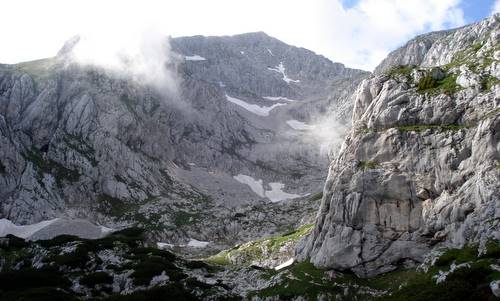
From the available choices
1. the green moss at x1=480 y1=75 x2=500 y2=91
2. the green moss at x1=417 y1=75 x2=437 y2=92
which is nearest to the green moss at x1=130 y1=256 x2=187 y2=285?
the green moss at x1=417 y1=75 x2=437 y2=92

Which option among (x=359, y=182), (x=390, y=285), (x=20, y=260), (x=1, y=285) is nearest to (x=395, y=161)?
(x=359, y=182)

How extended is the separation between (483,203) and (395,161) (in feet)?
62.4

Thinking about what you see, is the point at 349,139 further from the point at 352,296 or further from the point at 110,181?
the point at 110,181

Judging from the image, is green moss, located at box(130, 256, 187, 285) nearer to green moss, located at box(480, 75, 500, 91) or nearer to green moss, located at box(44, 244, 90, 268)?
green moss, located at box(44, 244, 90, 268)

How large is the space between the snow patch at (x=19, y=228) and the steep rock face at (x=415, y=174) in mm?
93861

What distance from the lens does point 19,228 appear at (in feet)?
500

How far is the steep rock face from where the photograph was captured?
231 feet

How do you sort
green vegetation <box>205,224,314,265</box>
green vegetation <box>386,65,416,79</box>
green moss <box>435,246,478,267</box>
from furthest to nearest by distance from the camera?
green vegetation <box>205,224,314,265</box> → green vegetation <box>386,65,416,79</box> → green moss <box>435,246,478,267</box>

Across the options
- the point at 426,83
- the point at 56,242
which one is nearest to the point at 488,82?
the point at 426,83

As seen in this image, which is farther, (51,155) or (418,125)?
(51,155)

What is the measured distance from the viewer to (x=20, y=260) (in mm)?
90312

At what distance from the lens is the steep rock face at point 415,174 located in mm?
70500

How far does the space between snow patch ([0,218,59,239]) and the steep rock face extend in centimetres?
9386

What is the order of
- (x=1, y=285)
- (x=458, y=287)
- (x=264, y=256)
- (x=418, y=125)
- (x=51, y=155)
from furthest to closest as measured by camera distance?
(x=51, y=155) → (x=264, y=256) → (x=418, y=125) → (x=1, y=285) → (x=458, y=287)
